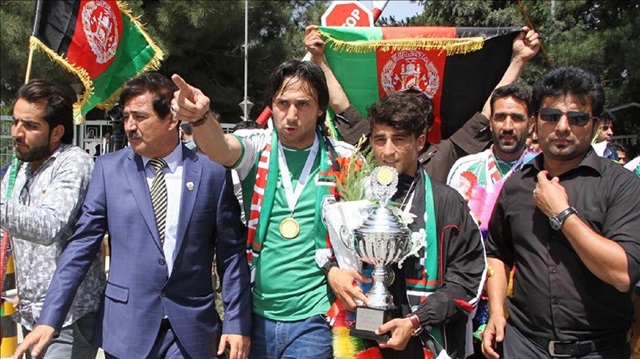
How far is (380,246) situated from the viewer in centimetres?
259

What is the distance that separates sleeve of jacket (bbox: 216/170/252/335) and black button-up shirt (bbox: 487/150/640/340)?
3.96 ft

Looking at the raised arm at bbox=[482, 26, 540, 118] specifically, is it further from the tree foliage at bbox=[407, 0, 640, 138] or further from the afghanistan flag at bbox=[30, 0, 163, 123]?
the tree foliage at bbox=[407, 0, 640, 138]

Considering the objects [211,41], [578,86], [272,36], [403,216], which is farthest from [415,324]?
[272,36]

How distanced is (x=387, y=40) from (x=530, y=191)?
1944mm

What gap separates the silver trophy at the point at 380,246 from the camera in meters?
2.59

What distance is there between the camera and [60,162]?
129 inches

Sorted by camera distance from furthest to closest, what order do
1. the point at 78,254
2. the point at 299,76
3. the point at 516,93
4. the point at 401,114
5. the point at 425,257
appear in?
the point at 516,93 < the point at 299,76 < the point at 78,254 < the point at 401,114 < the point at 425,257

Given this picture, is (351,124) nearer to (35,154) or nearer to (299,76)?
(299,76)

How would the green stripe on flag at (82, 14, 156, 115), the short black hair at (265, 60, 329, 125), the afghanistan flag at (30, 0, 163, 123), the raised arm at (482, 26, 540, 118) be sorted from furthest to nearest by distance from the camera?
the green stripe on flag at (82, 14, 156, 115), the afghanistan flag at (30, 0, 163, 123), the raised arm at (482, 26, 540, 118), the short black hair at (265, 60, 329, 125)

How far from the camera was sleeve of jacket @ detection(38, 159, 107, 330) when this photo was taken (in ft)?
9.55

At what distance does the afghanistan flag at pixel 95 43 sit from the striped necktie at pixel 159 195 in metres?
2.12

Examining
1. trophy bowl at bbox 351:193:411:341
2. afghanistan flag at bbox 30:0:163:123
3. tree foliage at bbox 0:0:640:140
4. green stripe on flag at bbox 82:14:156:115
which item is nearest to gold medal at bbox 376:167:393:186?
trophy bowl at bbox 351:193:411:341

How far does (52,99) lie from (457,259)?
6.99ft

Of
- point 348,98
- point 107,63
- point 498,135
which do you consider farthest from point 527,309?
point 107,63
